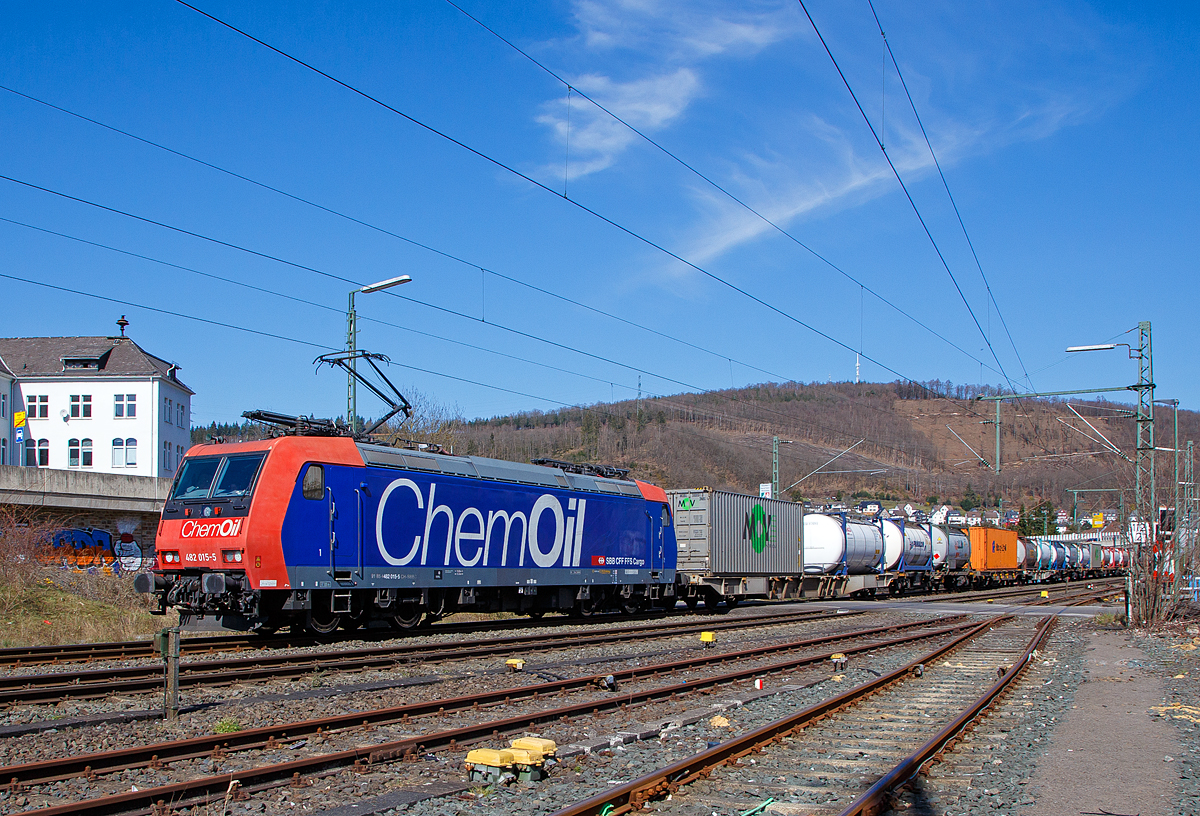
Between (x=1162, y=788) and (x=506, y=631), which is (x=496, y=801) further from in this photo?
(x=506, y=631)

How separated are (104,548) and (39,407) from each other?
94.5 feet

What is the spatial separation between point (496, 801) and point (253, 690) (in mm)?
5474

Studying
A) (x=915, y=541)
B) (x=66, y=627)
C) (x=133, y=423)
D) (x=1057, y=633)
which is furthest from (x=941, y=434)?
(x=66, y=627)

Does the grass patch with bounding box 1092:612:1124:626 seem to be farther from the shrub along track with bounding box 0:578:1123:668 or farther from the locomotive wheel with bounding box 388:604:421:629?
the locomotive wheel with bounding box 388:604:421:629

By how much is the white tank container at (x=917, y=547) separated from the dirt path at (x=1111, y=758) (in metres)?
27.9

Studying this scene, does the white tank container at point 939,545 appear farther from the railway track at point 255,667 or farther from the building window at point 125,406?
the building window at point 125,406

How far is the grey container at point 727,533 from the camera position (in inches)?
1086

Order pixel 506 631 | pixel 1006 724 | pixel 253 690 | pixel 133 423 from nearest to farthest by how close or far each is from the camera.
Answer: pixel 1006 724 → pixel 253 690 → pixel 506 631 → pixel 133 423

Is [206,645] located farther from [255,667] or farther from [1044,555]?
[1044,555]

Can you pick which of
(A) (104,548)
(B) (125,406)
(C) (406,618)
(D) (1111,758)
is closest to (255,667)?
(C) (406,618)

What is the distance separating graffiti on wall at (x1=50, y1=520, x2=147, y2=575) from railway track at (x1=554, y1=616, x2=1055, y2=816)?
24869mm

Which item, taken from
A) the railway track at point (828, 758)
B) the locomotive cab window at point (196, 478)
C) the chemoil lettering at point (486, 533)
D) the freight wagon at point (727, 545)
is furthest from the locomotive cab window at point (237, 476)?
the freight wagon at point (727, 545)

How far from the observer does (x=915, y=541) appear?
1681 inches

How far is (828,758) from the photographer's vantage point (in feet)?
28.3
